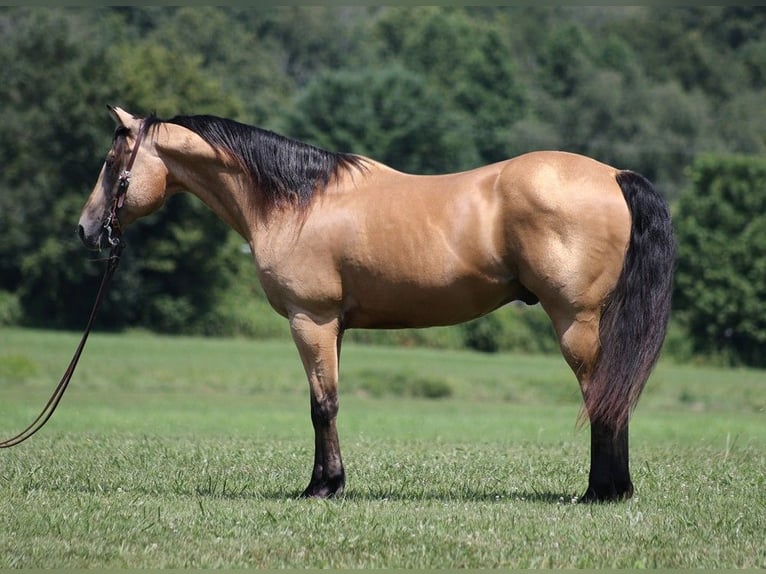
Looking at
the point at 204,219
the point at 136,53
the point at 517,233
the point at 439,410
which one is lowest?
the point at 439,410

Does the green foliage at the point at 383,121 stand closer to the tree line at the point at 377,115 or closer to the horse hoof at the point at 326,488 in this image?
the tree line at the point at 377,115

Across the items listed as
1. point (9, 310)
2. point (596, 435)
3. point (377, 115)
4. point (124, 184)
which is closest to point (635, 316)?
point (596, 435)

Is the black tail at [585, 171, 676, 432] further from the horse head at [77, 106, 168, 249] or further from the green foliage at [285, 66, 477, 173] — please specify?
the green foliage at [285, 66, 477, 173]

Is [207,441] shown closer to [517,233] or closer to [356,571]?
[517,233]

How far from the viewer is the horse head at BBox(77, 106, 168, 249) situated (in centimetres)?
1041

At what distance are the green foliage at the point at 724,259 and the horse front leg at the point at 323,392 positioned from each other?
145 feet

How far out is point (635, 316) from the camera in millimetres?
9352

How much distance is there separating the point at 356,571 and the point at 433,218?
131 inches

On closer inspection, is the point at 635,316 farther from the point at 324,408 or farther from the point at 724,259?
the point at 724,259

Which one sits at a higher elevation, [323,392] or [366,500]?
[323,392]

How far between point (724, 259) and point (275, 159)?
47.4 m

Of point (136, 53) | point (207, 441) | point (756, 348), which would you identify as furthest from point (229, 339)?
point (207, 441)

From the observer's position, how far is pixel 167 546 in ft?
25.2

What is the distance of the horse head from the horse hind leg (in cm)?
353
